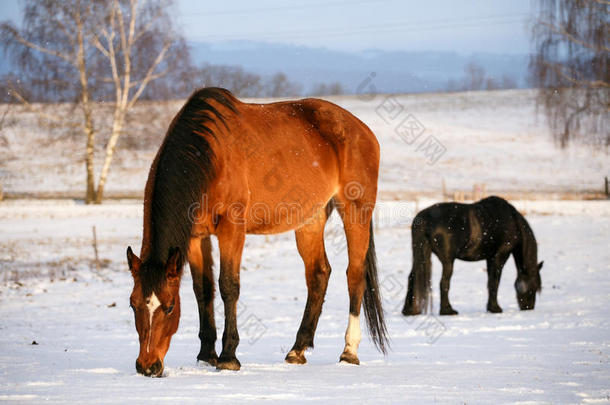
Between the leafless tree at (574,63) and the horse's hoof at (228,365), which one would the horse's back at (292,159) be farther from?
Answer: the leafless tree at (574,63)

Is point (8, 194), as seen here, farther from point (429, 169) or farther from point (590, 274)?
point (590, 274)

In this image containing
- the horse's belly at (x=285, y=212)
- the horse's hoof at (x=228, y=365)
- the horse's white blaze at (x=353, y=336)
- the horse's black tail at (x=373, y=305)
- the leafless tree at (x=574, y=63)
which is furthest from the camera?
the leafless tree at (x=574, y=63)

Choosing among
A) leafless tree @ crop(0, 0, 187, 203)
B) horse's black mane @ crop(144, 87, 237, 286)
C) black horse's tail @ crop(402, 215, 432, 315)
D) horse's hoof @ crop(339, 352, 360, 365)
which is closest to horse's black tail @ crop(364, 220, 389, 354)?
horse's hoof @ crop(339, 352, 360, 365)

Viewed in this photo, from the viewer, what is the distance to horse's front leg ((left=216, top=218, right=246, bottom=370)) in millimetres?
5918

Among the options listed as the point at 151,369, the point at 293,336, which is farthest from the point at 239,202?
the point at 293,336

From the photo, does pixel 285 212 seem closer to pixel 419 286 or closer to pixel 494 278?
pixel 419 286

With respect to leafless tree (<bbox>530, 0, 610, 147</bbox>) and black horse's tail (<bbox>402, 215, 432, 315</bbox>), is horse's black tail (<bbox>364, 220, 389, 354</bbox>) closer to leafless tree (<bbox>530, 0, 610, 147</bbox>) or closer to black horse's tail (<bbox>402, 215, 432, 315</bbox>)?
black horse's tail (<bbox>402, 215, 432, 315</bbox>)

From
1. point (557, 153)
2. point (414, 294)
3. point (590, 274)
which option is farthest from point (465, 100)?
point (414, 294)

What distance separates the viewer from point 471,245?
471 inches

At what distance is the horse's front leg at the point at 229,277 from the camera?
19.4ft

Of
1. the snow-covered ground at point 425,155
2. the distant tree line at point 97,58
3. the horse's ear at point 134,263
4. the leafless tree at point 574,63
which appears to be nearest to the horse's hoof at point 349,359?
the horse's ear at point 134,263

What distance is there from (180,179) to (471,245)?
7.62m

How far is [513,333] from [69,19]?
78.9 feet

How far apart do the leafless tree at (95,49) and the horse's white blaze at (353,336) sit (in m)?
23.1
